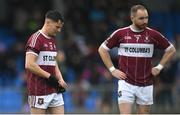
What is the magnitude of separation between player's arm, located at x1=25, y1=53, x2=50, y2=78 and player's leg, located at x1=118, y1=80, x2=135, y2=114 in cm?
151

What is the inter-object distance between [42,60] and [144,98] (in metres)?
1.90

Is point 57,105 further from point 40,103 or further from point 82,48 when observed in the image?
point 82,48

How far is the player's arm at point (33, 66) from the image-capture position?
1042 centimetres

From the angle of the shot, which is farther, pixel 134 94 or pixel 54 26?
pixel 134 94

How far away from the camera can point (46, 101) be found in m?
10.7

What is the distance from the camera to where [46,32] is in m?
10.7

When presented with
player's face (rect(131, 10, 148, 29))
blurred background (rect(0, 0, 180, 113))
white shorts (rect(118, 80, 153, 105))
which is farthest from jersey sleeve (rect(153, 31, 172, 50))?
blurred background (rect(0, 0, 180, 113))

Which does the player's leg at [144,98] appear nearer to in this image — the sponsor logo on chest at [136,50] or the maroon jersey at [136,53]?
the maroon jersey at [136,53]

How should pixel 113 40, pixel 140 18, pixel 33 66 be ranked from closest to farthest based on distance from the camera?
A: pixel 33 66, pixel 140 18, pixel 113 40

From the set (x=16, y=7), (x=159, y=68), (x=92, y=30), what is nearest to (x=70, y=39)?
(x=92, y=30)

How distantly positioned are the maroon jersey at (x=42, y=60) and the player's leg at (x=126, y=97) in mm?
1265

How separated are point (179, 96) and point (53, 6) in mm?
4760

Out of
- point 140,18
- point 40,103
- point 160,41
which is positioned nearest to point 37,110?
point 40,103

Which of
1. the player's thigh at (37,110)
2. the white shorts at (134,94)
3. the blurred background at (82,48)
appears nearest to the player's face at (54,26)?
the player's thigh at (37,110)
